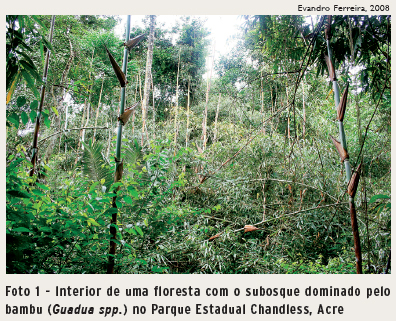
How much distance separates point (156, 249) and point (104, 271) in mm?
631

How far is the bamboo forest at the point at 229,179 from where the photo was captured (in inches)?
36.2

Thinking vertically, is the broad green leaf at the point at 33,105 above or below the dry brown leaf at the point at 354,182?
above

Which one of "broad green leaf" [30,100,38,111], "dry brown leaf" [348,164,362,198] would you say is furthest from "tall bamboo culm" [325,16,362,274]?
"broad green leaf" [30,100,38,111]

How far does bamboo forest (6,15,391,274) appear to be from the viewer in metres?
0.92

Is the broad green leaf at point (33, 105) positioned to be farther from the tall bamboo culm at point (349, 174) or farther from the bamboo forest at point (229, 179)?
the tall bamboo culm at point (349, 174)

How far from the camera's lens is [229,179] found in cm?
272

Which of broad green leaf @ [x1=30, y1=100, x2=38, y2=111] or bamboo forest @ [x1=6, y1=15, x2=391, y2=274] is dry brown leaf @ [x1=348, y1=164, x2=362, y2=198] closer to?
bamboo forest @ [x1=6, y1=15, x2=391, y2=274]

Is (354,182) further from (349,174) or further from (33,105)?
(33,105)

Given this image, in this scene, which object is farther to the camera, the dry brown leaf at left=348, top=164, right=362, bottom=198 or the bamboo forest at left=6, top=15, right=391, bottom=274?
the bamboo forest at left=6, top=15, right=391, bottom=274

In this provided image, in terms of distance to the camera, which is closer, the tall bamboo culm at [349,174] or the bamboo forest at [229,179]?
the tall bamboo culm at [349,174]

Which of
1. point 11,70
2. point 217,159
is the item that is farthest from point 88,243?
point 217,159

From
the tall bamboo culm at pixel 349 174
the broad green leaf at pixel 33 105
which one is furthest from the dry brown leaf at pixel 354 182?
the broad green leaf at pixel 33 105

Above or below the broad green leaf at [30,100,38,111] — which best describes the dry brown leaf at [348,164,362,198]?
below

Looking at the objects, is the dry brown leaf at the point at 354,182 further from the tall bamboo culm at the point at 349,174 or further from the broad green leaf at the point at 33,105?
the broad green leaf at the point at 33,105
